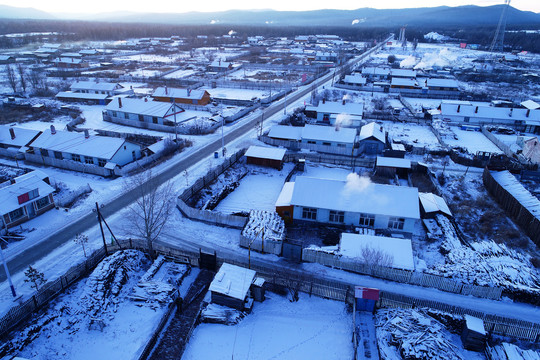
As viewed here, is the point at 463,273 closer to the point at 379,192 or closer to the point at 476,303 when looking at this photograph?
the point at 476,303

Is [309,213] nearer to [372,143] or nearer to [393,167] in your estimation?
[393,167]

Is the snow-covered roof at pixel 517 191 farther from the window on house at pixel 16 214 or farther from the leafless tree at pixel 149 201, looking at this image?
the window on house at pixel 16 214

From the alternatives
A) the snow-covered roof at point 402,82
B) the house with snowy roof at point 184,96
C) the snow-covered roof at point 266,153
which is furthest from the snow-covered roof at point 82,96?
the snow-covered roof at point 402,82

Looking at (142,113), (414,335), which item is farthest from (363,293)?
(142,113)

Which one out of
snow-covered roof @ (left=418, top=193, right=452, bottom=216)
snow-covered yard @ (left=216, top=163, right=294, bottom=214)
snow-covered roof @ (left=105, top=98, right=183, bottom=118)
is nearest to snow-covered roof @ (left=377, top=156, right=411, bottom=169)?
snow-covered roof @ (left=418, top=193, right=452, bottom=216)

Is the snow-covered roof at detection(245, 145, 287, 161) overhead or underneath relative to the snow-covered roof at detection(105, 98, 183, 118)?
underneath

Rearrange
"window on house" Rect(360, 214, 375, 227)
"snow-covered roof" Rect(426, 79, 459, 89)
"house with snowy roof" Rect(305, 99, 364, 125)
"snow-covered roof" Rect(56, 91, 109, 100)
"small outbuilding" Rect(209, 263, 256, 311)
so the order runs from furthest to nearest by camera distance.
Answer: "snow-covered roof" Rect(426, 79, 459, 89) → "snow-covered roof" Rect(56, 91, 109, 100) → "house with snowy roof" Rect(305, 99, 364, 125) → "window on house" Rect(360, 214, 375, 227) → "small outbuilding" Rect(209, 263, 256, 311)

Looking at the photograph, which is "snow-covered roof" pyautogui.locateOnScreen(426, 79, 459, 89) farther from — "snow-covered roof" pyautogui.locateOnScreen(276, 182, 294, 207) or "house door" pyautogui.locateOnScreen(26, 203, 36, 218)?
"house door" pyautogui.locateOnScreen(26, 203, 36, 218)
